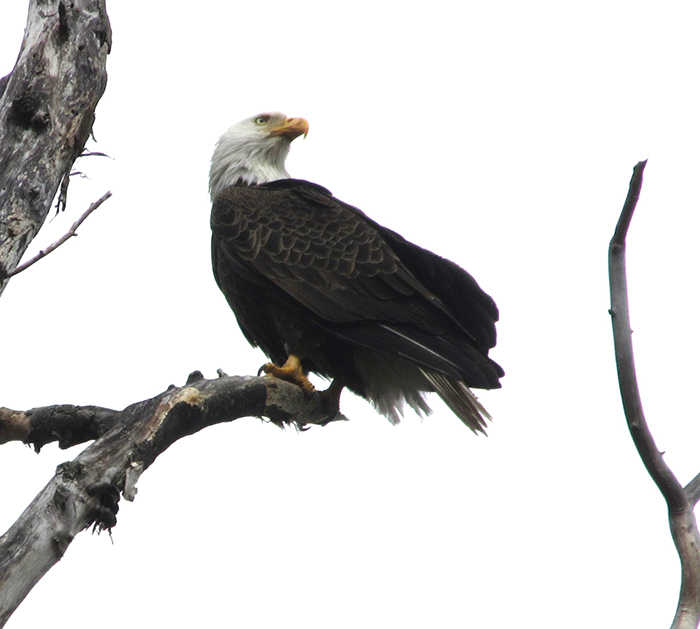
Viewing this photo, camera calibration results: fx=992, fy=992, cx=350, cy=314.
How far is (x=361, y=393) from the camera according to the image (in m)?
5.27

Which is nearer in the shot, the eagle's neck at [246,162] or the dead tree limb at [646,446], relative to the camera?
the dead tree limb at [646,446]

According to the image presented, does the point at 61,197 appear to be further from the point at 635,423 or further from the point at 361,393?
the point at 635,423

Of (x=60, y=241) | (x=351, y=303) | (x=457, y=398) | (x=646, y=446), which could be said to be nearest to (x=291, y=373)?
(x=351, y=303)

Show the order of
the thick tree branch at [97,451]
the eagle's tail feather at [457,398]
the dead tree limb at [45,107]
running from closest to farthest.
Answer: the thick tree branch at [97,451]
the dead tree limb at [45,107]
the eagle's tail feather at [457,398]

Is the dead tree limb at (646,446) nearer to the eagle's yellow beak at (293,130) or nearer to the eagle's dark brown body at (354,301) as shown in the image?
the eagle's dark brown body at (354,301)

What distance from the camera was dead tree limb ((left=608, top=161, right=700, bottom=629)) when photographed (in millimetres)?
2357

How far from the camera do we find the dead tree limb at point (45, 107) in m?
3.52

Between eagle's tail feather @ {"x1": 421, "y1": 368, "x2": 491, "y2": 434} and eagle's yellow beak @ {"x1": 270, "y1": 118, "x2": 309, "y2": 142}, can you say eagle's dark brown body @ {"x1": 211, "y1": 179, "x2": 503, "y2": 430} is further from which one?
eagle's yellow beak @ {"x1": 270, "y1": 118, "x2": 309, "y2": 142}

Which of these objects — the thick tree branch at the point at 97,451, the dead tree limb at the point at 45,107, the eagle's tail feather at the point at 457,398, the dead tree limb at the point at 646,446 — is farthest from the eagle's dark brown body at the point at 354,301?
the dead tree limb at the point at 646,446

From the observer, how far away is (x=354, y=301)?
4.92 meters

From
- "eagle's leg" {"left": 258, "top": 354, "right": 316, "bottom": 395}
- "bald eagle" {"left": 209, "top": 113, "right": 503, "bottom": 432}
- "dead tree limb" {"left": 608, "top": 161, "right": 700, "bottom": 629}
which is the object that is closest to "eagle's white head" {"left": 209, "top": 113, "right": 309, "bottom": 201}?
"bald eagle" {"left": 209, "top": 113, "right": 503, "bottom": 432}

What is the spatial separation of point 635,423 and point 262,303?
9.50 ft

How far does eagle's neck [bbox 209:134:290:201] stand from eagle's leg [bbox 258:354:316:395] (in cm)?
158

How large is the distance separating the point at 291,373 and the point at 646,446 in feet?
8.59
